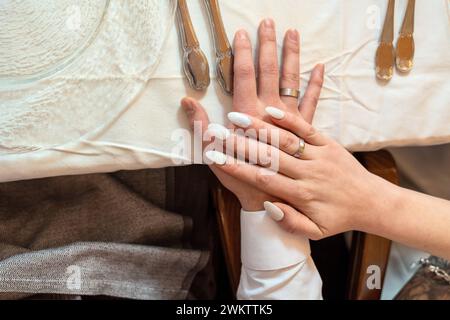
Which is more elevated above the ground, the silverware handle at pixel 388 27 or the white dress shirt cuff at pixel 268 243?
the silverware handle at pixel 388 27

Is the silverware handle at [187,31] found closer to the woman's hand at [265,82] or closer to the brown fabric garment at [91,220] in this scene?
the woman's hand at [265,82]

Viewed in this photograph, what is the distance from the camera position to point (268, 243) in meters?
0.57

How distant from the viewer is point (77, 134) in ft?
1.63

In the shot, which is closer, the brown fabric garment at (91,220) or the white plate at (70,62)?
the white plate at (70,62)

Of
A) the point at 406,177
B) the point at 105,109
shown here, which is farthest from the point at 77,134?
the point at 406,177

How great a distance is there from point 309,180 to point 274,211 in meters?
0.06

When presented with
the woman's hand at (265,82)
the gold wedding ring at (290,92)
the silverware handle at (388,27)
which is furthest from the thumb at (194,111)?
the silverware handle at (388,27)

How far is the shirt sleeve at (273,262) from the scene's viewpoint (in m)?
0.57

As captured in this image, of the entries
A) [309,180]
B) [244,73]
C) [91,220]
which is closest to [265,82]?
[244,73]

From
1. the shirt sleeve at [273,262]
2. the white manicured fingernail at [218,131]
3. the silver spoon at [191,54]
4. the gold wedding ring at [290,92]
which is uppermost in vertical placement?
the silver spoon at [191,54]

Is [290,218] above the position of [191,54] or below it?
below

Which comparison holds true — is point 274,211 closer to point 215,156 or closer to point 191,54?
point 215,156

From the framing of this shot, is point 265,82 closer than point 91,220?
Yes

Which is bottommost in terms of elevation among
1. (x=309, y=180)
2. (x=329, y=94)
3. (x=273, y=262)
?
(x=273, y=262)
